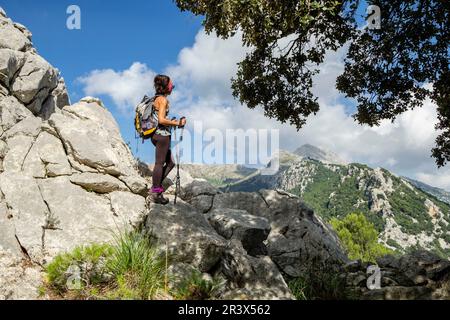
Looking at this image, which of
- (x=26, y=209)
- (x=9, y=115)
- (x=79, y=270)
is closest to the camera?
(x=79, y=270)

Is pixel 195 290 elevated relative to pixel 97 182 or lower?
lower

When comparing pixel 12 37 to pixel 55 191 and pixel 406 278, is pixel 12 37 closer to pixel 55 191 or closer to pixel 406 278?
pixel 55 191

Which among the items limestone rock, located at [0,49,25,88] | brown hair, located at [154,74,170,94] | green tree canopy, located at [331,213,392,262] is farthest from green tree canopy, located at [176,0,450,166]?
green tree canopy, located at [331,213,392,262]

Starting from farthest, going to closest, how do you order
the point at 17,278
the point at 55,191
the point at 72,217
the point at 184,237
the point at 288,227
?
the point at 288,227 → the point at 55,191 → the point at 72,217 → the point at 184,237 → the point at 17,278

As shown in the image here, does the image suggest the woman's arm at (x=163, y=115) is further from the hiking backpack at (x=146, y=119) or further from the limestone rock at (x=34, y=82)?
the limestone rock at (x=34, y=82)

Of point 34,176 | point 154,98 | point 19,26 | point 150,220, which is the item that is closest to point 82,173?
point 34,176

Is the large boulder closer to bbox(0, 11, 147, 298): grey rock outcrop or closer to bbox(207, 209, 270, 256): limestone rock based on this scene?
bbox(207, 209, 270, 256): limestone rock

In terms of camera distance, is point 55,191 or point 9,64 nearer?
point 55,191

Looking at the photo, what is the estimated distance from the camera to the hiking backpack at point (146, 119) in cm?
1004

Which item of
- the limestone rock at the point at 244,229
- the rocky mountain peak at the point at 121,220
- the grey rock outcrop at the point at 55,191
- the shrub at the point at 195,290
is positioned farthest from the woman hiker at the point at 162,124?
the limestone rock at the point at 244,229

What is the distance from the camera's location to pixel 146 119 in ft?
33.1

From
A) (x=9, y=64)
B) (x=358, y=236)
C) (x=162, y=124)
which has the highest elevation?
(x=9, y=64)

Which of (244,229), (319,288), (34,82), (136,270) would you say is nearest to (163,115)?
(136,270)
